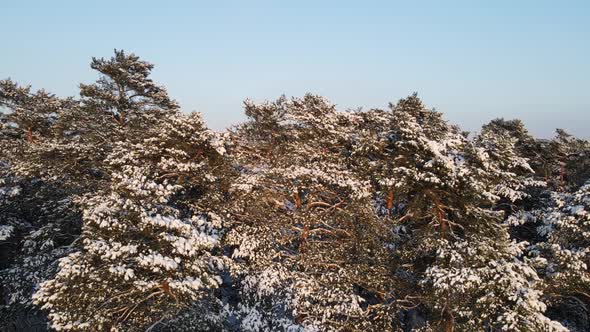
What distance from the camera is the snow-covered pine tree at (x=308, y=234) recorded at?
13.4 metres

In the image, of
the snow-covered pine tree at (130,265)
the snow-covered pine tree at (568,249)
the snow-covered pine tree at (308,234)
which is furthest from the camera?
the snow-covered pine tree at (308,234)

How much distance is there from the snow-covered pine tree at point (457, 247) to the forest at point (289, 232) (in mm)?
62

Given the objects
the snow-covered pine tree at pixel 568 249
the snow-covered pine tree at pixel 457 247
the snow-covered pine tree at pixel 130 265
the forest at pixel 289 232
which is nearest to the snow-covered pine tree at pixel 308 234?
the forest at pixel 289 232

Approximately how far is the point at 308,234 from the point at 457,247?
227 inches

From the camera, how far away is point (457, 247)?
38.2ft

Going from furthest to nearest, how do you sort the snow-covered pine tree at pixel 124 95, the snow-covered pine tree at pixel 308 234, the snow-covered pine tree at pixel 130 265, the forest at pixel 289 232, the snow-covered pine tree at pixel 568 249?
the snow-covered pine tree at pixel 124 95, the snow-covered pine tree at pixel 308 234, the snow-covered pine tree at pixel 568 249, the forest at pixel 289 232, the snow-covered pine tree at pixel 130 265

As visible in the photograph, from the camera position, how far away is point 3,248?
18.4 m

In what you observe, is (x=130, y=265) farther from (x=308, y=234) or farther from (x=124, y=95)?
(x=124, y=95)

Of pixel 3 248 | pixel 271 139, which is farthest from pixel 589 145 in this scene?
pixel 3 248

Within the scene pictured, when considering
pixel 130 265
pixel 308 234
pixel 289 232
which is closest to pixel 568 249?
pixel 308 234

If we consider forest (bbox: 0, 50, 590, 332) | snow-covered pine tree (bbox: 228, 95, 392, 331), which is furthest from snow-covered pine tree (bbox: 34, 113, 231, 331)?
snow-covered pine tree (bbox: 228, 95, 392, 331)

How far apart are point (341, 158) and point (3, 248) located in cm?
1765

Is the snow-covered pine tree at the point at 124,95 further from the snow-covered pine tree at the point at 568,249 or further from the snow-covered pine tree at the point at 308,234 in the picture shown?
the snow-covered pine tree at the point at 568,249

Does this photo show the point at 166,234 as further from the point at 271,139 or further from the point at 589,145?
the point at 589,145
